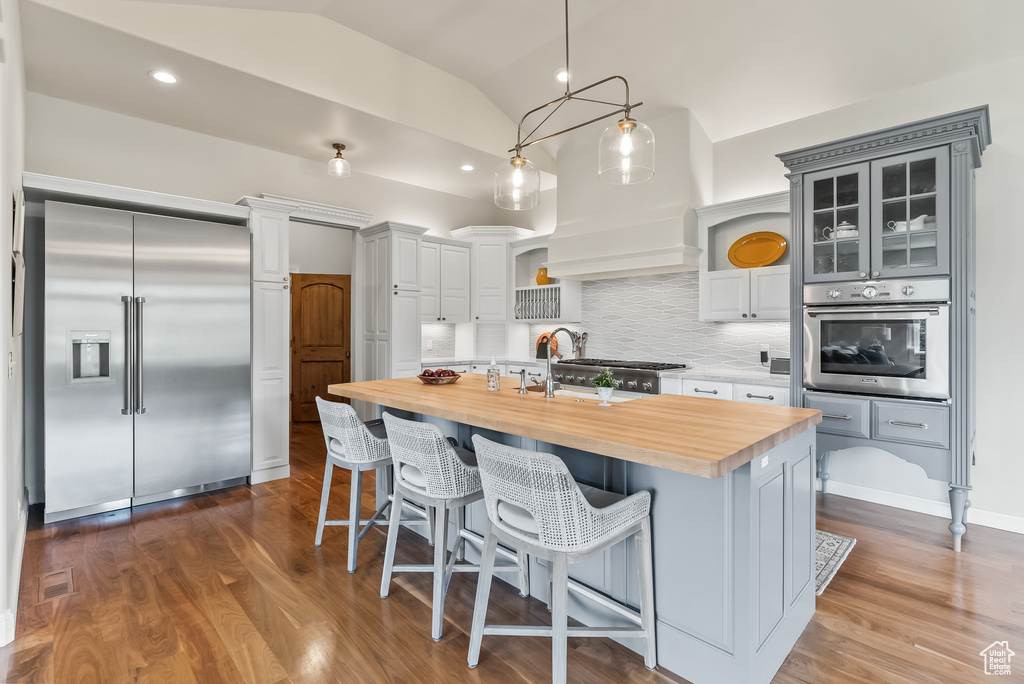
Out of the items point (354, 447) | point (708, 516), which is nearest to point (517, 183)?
point (354, 447)

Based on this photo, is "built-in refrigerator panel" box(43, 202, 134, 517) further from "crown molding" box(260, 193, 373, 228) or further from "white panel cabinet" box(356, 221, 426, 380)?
"white panel cabinet" box(356, 221, 426, 380)

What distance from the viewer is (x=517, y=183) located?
8.46 ft

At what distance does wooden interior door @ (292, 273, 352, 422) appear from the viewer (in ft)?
22.1

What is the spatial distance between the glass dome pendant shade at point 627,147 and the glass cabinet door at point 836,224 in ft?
5.69

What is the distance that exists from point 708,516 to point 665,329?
338 cm

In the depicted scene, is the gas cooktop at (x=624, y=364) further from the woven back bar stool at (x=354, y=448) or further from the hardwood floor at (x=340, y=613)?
the woven back bar stool at (x=354, y=448)

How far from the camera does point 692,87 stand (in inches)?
159

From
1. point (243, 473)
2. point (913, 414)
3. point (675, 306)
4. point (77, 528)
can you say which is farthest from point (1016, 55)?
point (77, 528)

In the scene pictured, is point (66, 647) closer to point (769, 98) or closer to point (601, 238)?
point (601, 238)

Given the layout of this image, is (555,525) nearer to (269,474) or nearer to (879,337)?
(879,337)

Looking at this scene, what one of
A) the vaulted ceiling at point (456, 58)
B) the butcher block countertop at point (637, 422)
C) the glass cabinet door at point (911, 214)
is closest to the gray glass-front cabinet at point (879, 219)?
the glass cabinet door at point (911, 214)

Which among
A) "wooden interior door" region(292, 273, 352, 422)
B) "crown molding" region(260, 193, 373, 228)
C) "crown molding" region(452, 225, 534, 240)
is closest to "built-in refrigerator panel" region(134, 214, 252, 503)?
"crown molding" region(260, 193, 373, 228)

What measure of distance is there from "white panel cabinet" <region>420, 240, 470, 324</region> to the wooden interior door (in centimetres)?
166

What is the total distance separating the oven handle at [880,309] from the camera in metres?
2.91
